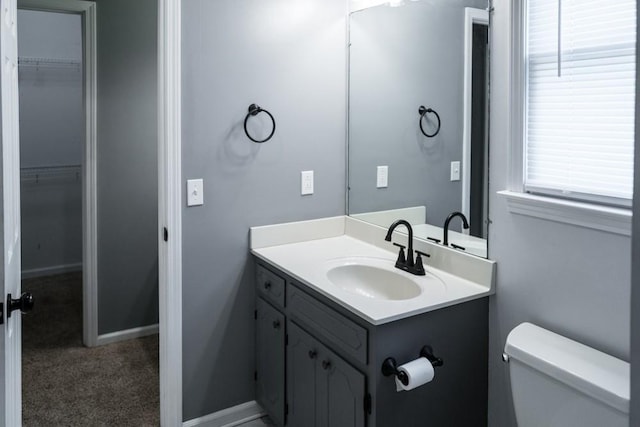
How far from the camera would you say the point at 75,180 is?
183 inches

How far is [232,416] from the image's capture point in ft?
7.74

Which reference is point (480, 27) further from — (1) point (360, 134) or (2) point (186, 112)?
(2) point (186, 112)

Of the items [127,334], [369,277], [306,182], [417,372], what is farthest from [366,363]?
[127,334]

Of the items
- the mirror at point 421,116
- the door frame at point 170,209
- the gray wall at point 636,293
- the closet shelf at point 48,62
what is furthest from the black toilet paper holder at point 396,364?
the closet shelf at point 48,62

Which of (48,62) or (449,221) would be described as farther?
(48,62)

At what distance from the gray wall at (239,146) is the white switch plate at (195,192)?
3cm

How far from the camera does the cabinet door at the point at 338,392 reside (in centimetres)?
163

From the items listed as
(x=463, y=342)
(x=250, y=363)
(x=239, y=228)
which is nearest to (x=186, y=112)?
(x=239, y=228)

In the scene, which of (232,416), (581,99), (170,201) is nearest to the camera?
(581,99)

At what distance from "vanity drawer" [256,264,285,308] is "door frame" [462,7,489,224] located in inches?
32.3

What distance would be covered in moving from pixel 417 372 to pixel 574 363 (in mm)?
437

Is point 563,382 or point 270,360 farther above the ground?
point 563,382

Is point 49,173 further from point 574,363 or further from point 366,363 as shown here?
point 574,363

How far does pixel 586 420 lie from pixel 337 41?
1.92 m
